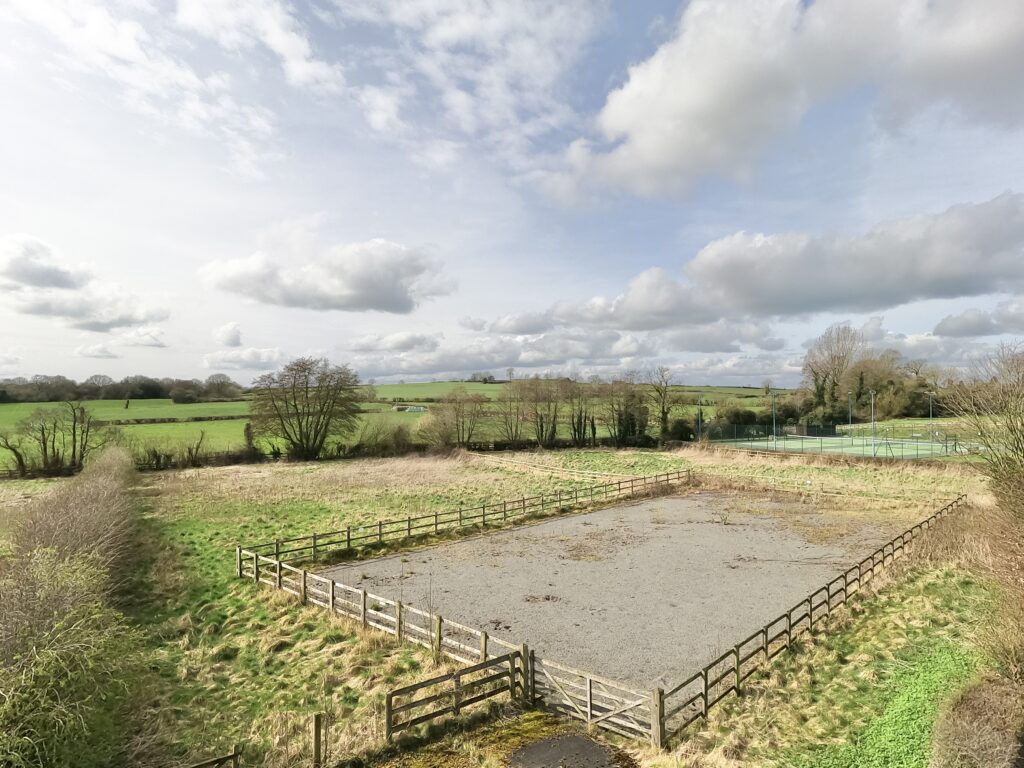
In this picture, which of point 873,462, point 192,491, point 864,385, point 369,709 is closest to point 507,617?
point 369,709

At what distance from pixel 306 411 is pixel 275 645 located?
151 feet

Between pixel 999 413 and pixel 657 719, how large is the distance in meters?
18.7

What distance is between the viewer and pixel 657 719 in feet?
31.8

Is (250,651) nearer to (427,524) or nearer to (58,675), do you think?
(58,675)

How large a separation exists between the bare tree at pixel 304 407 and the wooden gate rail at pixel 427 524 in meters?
31.9

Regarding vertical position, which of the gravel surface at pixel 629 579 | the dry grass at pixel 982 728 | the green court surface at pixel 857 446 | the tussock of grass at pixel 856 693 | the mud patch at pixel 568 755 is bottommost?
the gravel surface at pixel 629 579

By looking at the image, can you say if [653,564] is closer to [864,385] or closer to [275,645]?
[275,645]

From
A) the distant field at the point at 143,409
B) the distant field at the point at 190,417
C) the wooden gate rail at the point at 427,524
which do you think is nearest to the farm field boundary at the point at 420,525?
the wooden gate rail at the point at 427,524

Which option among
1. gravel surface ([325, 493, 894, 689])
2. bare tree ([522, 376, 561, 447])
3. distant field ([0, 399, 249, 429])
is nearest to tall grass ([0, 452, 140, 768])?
gravel surface ([325, 493, 894, 689])

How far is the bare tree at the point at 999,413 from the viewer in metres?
18.9

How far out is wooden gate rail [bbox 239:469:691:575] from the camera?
21750 millimetres

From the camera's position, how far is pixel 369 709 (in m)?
11.0

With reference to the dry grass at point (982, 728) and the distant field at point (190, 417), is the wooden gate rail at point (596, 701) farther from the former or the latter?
the distant field at point (190, 417)

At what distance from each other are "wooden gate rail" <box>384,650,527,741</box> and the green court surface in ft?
143
